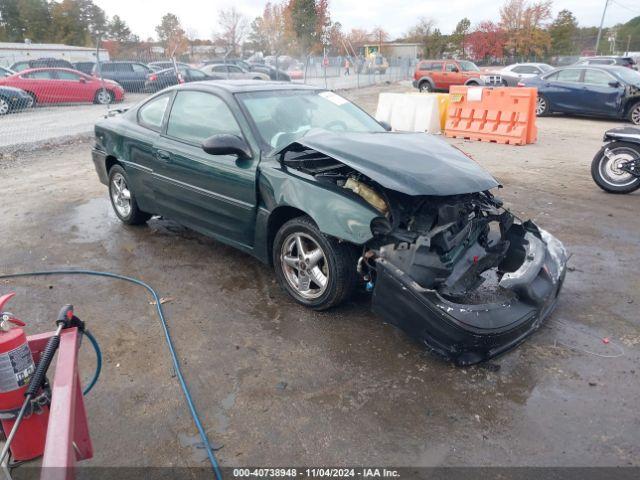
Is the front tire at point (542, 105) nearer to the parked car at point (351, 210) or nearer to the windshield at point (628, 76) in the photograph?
the windshield at point (628, 76)

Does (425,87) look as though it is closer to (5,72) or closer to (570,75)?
(570,75)

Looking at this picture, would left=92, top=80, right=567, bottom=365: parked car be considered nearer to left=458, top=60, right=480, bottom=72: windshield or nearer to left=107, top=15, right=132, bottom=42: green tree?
left=458, top=60, right=480, bottom=72: windshield

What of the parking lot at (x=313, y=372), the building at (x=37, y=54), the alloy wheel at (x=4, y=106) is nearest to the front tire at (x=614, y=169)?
the parking lot at (x=313, y=372)

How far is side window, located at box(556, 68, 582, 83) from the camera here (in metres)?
13.8

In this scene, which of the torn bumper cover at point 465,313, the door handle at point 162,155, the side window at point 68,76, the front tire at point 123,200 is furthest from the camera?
the side window at point 68,76

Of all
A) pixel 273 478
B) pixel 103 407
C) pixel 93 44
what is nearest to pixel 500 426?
pixel 273 478

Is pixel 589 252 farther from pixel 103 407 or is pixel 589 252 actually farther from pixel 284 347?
pixel 103 407

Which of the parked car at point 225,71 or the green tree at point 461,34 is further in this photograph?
the green tree at point 461,34

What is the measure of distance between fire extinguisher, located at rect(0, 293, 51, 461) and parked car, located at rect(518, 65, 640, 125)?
1492 cm

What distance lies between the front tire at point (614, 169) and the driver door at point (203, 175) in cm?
548

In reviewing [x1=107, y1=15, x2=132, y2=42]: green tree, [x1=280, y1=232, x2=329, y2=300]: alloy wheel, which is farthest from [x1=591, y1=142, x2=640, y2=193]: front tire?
[x1=107, y1=15, x2=132, y2=42]: green tree

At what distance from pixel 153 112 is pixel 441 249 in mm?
3364

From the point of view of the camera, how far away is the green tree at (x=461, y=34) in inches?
1978

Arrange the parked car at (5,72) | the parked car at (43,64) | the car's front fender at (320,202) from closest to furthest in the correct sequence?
1. the car's front fender at (320,202)
2. the parked car at (5,72)
3. the parked car at (43,64)
